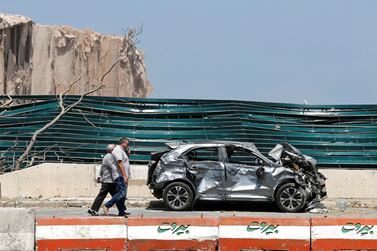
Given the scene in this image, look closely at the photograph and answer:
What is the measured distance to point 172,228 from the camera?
11.7 metres

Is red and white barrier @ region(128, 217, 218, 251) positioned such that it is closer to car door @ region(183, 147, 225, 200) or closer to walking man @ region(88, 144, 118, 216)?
walking man @ region(88, 144, 118, 216)

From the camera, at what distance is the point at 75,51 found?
181 feet

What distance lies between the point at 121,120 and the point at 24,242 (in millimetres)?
9744

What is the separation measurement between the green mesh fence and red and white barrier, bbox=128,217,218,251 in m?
8.48

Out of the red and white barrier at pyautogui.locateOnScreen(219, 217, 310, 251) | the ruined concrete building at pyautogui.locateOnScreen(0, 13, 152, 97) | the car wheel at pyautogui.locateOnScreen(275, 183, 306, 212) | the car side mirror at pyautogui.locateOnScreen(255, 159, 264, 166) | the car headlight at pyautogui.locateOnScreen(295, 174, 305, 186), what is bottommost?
the red and white barrier at pyautogui.locateOnScreen(219, 217, 310, 251)

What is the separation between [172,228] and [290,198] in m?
5.22

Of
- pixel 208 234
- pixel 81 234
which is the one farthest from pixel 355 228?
pixel 81 234

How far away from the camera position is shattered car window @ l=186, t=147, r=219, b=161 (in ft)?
53.8

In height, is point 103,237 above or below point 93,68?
below

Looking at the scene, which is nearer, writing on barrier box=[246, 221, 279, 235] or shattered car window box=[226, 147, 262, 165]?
writing on barrier box=[246, 221, 279, 235]

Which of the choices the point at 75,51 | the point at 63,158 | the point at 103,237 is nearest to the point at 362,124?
the point at 63,158

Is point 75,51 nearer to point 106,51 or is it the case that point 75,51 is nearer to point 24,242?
point 106,51

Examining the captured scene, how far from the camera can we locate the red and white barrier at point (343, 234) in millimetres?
11656

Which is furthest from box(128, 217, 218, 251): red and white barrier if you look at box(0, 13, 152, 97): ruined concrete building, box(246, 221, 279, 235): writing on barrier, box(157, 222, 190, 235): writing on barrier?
box(0, 13, 152, 97): ruined concrete building
